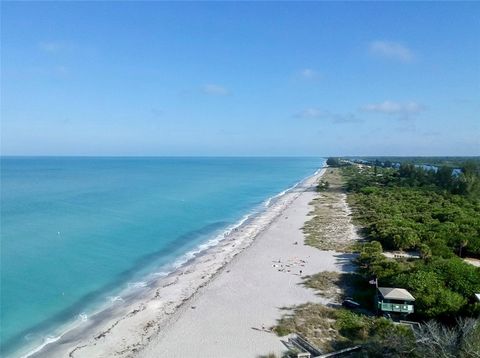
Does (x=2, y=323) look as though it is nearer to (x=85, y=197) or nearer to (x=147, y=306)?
(x=147, y=306)

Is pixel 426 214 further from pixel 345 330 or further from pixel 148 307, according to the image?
pixel 148 307

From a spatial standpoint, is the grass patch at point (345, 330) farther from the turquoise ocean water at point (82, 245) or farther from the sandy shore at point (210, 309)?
the turquoise ocean water at point (82, 245)

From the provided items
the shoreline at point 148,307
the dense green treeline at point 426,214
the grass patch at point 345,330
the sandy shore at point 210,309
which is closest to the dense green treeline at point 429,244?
the dense green treeline at point 426,214

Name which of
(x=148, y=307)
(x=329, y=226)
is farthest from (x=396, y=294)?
(x=329, y=226)

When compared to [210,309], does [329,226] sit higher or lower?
higher

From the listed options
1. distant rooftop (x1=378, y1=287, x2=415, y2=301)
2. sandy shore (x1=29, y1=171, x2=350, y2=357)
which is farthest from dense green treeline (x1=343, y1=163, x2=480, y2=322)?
sandy shore (x1=29, y1=171, x2=350, y2=357)

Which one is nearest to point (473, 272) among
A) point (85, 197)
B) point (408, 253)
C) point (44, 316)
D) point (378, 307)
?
point (378, 307)

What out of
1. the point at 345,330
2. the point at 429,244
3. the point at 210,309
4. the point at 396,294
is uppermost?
the point at 396,294
